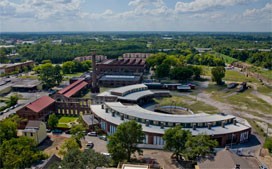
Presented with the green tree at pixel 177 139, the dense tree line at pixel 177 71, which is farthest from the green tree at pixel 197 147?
the dense tree line at pixel 177 71

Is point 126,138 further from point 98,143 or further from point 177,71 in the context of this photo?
point 177,71

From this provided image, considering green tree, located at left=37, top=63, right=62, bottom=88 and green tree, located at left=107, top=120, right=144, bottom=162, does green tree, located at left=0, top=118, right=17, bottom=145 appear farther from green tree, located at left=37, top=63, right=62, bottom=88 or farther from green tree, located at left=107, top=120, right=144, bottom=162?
green tree, located at left=37, top=63, right=62, bottom=88

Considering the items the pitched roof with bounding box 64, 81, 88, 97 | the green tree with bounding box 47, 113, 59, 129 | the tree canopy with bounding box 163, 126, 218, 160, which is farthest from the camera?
the pitched roof with bounding box 64, 81, 88, 97

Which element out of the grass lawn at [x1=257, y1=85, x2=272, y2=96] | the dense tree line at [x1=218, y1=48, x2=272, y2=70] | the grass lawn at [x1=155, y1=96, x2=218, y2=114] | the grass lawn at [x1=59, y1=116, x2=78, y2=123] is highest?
the dense tree line at [x1=218, y1=48, x2=272, y2=70]

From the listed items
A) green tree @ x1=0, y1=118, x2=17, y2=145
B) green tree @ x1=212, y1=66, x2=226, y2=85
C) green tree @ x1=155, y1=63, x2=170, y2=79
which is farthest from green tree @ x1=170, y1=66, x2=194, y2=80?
green tree @ x1=0, y1=118, x2=17, y2=145

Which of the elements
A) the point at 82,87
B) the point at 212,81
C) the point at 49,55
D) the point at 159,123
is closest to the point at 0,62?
the point at 49,55

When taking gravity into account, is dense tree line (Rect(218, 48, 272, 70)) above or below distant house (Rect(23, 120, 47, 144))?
above

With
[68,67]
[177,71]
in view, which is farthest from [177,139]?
[68,67]
